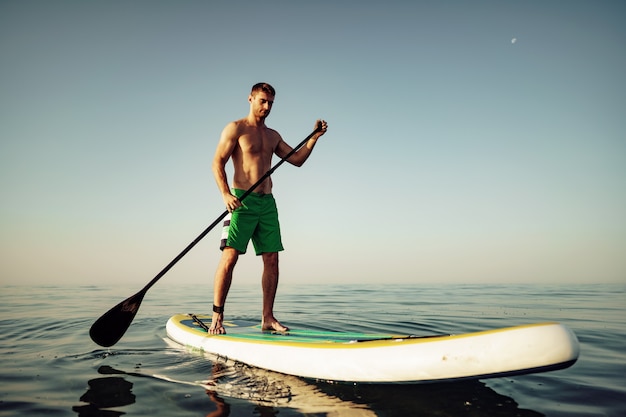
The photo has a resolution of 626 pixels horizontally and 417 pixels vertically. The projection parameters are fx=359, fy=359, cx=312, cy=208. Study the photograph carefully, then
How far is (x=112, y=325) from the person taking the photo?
387 centimetres

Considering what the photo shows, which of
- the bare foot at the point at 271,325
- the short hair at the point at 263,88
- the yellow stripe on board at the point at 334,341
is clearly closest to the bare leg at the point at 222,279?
the yellow stripe on board at the point at 334,341

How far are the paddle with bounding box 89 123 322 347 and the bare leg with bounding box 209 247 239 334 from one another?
401mm

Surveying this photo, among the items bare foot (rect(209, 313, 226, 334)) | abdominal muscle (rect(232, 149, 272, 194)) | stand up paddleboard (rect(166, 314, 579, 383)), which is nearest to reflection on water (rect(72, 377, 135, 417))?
stand up paddleboard (rect(166, 314, 579, 383))

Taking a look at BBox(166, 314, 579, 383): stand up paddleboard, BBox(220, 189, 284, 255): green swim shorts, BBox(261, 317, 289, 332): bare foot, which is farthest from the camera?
BBox(261, 317, 289, 332): bare foot

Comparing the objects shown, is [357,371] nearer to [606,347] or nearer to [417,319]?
[606,347]

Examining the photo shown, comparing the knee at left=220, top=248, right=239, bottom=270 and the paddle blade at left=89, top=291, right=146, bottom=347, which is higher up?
the knee at left=220, top=248, right=239, bottom=270

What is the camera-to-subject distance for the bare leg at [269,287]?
427 cm

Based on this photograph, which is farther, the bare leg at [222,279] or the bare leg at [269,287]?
the bare leg at [269,287]

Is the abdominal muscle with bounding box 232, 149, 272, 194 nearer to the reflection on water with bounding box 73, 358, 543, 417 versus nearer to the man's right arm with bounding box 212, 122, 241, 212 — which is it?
the man's right arm with bounding box 212, 122, 241, 212

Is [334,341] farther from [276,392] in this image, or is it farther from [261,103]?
A: [261,103]

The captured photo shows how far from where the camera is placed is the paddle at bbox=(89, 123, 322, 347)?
3785 mm

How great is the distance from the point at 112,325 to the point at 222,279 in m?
1.26

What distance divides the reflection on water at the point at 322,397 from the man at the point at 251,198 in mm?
1296

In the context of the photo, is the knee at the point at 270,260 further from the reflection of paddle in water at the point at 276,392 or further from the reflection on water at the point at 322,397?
the reflection on water at the point at 322,397
